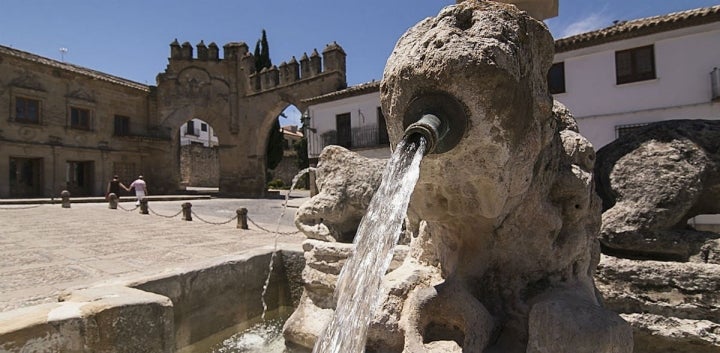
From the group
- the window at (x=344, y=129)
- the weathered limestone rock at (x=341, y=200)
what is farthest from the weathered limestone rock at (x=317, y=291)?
the window at (x=344, y=129)

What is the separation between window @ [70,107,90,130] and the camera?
20016 millimetres

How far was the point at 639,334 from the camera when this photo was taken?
7.25 feet

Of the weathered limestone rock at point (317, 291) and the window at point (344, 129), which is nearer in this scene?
the weathered limestone rock at point (317, 291)

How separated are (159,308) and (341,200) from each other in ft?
5.19

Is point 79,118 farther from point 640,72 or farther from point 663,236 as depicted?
point 663,236

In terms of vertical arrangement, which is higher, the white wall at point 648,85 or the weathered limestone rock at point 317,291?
the white wall at point 648,85

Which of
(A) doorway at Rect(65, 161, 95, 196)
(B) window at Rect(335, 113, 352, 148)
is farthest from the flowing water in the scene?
(A) doorway at Rect(65, 161, 95, 196)

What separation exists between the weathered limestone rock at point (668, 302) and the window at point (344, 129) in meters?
15.4

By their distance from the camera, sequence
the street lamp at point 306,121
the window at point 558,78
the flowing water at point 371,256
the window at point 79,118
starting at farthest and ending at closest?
the window at point 79,118
the street lamp at point 306,121
the window at point 558,78
the flowing water at point 371,256

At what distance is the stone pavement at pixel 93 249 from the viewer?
3.44m

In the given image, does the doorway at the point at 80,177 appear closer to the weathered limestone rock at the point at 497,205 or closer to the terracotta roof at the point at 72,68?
the terracotta roof at the point at 72,68

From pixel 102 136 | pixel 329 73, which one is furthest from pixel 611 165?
pixel 102 136

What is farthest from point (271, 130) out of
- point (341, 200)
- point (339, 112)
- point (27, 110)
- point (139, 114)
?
point (341, 200)

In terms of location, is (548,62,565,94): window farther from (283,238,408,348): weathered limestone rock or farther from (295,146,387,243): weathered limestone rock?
(283,238,408,348): weathered limestone rock
